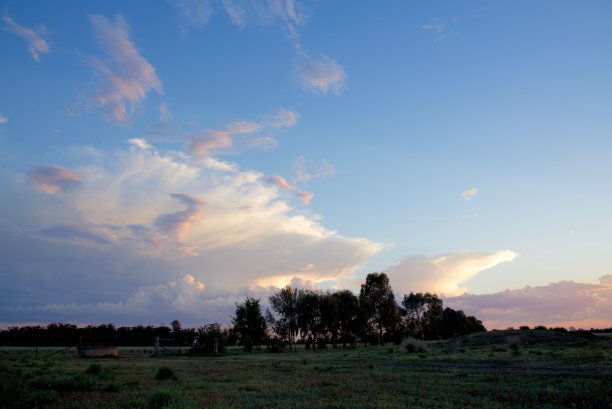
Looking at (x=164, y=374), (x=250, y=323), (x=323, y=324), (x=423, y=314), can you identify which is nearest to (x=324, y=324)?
(x=323, y=324)

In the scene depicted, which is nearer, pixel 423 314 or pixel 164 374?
pixel 164 374

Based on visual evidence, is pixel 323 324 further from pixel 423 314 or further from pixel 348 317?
pixel 423 314

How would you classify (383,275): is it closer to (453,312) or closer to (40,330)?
(453,312)

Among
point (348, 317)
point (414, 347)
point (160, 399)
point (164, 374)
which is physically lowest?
point (160, 399)

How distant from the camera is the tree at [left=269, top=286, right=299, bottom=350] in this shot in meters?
97.0

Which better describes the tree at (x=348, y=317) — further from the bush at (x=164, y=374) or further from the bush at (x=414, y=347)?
the bush at (x=164, y=374)

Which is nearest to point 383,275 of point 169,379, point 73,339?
point 73,339

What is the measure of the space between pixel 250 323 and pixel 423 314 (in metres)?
56.8

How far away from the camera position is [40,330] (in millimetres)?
122812

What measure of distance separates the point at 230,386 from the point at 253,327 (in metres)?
70.3

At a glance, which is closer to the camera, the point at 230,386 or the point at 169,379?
the point at 230,386

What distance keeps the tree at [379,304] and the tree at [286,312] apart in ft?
54.8

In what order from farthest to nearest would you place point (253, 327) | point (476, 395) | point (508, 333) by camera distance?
point (253, 327) → point (508, 333) → point (476, 395)

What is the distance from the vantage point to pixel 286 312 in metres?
98.2
